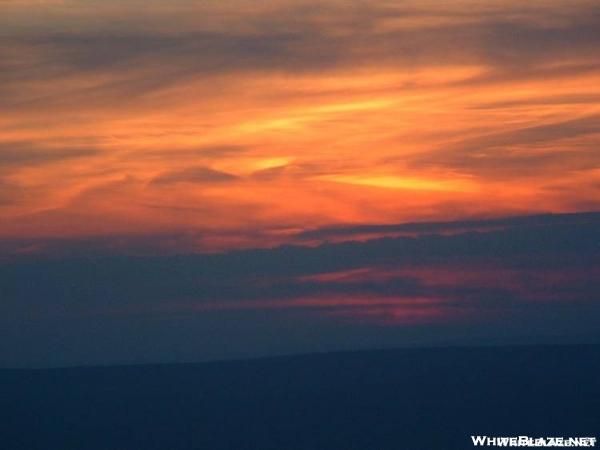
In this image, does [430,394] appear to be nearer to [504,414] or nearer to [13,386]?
[504,414]

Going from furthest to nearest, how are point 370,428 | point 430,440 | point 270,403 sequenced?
point 270,403
point 370,428
point 430,440

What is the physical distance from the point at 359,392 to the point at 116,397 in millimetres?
11893

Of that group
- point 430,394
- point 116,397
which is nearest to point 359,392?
point 430,394

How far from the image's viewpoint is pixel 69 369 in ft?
228

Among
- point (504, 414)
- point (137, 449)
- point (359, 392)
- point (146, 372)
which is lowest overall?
point (137, 449)

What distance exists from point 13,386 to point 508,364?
85.3ft

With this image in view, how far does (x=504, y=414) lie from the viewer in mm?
46969

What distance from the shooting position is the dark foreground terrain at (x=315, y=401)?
44375 millimetres

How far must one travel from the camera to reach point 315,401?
54.4m

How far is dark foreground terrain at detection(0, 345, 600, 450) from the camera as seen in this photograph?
4438 cm

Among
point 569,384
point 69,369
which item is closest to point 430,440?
point 569,384

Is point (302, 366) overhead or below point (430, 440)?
overhead

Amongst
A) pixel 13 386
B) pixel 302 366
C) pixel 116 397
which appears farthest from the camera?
pixel 302 366

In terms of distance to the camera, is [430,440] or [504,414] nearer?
[430,440]
